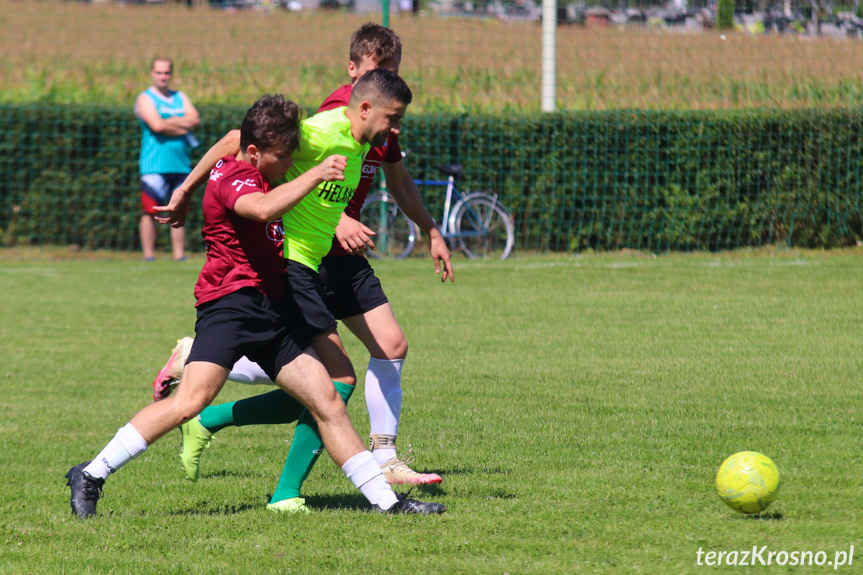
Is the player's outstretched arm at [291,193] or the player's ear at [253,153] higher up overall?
the player's ear at [253,153]

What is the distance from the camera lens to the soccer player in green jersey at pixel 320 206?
435 cm

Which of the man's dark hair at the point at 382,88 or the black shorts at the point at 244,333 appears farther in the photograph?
the man's dark hair at the point at 382,88

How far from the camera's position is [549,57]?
1540cm

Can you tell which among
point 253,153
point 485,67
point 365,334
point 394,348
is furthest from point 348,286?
point 485,67

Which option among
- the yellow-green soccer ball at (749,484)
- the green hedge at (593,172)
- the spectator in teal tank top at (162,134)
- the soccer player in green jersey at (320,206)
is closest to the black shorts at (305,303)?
the soccer player in green jersey at (320,206)

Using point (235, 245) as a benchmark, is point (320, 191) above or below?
above

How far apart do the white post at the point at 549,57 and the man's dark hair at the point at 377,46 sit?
10.4 metres

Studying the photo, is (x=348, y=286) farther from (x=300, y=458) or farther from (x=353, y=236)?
(x=300, y=458)

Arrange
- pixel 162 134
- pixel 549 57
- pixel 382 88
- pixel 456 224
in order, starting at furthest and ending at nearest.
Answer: pixel 549 57 → pixel 456 224 → pixel 162 134 → pixel 382 88

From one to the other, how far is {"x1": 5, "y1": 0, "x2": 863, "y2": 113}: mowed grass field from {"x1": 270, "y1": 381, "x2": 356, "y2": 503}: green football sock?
11012 millimetres

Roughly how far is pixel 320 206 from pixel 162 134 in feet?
28.9

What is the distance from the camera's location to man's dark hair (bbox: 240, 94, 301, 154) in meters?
4.00

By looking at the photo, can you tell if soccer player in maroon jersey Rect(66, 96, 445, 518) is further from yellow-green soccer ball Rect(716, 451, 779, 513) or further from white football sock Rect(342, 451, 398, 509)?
yellow-green soccer ball Rect(716, 451, 779, 513)

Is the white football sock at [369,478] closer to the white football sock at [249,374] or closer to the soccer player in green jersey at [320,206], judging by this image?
the soccer player in green jersey at [320,206]
